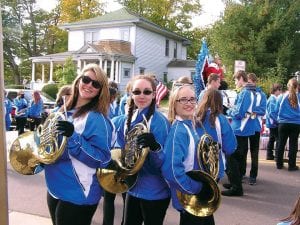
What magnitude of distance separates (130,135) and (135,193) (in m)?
0.45

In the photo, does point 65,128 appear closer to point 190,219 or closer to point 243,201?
point 190,219

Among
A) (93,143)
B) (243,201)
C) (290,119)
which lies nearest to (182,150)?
(93,143)

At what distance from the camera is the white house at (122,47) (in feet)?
109

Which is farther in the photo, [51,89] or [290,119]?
[51,89]

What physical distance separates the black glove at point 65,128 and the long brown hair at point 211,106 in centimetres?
230

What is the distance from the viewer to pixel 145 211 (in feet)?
10.1

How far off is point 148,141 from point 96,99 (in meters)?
0.47

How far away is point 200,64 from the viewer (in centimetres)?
772

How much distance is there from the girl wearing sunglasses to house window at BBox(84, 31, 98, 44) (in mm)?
33462

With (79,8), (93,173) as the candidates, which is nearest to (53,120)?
(93,173)

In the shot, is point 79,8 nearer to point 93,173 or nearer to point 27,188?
point 27,188

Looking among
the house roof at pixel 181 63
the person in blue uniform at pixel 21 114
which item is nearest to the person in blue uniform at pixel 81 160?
the person in blue uniform at pixel 21 114

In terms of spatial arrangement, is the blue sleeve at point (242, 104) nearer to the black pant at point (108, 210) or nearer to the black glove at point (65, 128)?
the black pant at point (108, 210)

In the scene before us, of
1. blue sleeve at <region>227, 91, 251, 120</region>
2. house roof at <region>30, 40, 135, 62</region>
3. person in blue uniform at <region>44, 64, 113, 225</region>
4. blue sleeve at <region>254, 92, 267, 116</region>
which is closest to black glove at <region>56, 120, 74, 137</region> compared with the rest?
person in blue uniform at <region>44, 64, 113, 225</region>
